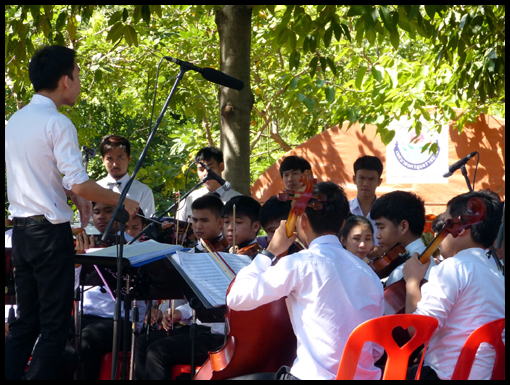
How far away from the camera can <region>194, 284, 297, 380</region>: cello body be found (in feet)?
8.05

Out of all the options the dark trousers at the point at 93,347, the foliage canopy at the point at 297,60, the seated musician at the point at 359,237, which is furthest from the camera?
the foliage canopy at the point at 297,60

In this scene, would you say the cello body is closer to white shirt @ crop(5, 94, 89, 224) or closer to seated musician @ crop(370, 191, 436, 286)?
white shirt @ crop(5, 94, 89, 224)

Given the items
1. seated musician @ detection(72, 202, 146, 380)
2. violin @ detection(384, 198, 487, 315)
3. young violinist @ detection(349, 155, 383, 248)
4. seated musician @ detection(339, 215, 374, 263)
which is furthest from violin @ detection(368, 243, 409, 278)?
young violinist @ detection(349, 155, 383, 248)

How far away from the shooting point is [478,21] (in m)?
4.62

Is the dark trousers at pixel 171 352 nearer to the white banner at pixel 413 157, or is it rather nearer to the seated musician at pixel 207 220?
the seated musician at pixel 207 220

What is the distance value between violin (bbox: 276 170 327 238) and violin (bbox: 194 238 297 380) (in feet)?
1.14

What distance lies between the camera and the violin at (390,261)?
10.9 ft

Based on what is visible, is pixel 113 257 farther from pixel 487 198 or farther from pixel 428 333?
pixel 487 198

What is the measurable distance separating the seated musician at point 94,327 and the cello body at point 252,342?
1.40 meters

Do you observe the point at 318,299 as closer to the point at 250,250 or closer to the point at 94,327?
the point at 250,250

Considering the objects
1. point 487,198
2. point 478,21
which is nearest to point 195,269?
point 487,198

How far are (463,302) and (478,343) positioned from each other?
0.70ft

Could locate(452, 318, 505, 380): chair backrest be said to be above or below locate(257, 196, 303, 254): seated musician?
below

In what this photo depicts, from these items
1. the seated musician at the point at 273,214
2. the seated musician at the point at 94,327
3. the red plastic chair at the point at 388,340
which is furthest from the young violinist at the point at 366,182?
the red plastic chair at the point at 388,340
